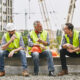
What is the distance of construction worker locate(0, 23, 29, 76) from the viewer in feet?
20.1

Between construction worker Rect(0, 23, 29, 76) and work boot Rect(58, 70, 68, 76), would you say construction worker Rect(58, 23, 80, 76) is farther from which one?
construction worker Rect(0, 23, 29, 76)

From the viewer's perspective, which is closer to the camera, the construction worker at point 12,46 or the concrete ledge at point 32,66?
the construction worker at point 12,46

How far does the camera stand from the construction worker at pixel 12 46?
6.13m

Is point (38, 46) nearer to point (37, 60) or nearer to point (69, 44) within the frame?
point (37, 60)

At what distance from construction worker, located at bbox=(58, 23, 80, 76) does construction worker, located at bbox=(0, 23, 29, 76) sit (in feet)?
2.35

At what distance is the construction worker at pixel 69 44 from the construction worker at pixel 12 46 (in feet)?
2.35

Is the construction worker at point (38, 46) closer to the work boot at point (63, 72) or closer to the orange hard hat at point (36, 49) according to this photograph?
the orange hard hat at point (36, 49)

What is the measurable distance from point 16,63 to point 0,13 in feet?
231

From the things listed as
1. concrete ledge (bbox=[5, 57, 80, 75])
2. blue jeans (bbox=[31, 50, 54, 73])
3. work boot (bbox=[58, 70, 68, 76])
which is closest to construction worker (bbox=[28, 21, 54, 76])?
blue jeans (bbox=[31, 50, 54, 73])

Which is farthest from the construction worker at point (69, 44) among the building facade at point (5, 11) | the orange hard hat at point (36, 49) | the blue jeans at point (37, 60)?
the building facade at point (5, 11)

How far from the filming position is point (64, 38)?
248 inches

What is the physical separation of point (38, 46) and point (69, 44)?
23.3 inches

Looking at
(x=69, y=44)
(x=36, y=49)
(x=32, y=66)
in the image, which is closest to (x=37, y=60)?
(x=36, y=49)

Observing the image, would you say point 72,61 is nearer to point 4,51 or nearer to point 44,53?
point 44,53
